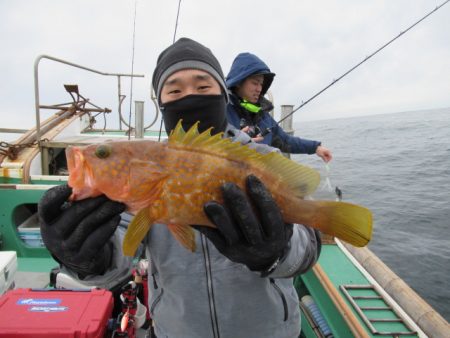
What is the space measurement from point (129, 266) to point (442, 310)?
677cm

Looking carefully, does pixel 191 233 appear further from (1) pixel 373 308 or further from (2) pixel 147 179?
(1) pixel 373 308

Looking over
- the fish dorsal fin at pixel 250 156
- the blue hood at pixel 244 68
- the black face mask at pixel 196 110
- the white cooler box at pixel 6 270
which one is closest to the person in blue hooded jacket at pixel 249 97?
the blue hood at pixel 244 68

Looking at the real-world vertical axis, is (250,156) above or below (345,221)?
above

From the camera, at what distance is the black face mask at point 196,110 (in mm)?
Result: 2293

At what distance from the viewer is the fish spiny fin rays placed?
1.71 metres

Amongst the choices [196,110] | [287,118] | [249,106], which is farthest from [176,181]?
[287,118]

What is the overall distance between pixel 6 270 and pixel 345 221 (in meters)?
3.77

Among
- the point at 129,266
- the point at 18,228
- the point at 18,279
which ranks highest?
the point at 129,266

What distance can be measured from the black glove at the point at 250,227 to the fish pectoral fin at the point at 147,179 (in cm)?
32

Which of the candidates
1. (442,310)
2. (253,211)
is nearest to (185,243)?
(253,211)

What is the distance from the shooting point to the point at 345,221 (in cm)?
175

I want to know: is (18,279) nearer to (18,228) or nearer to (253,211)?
(18,228)

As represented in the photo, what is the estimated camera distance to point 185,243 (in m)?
1.78

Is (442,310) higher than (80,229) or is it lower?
lower
